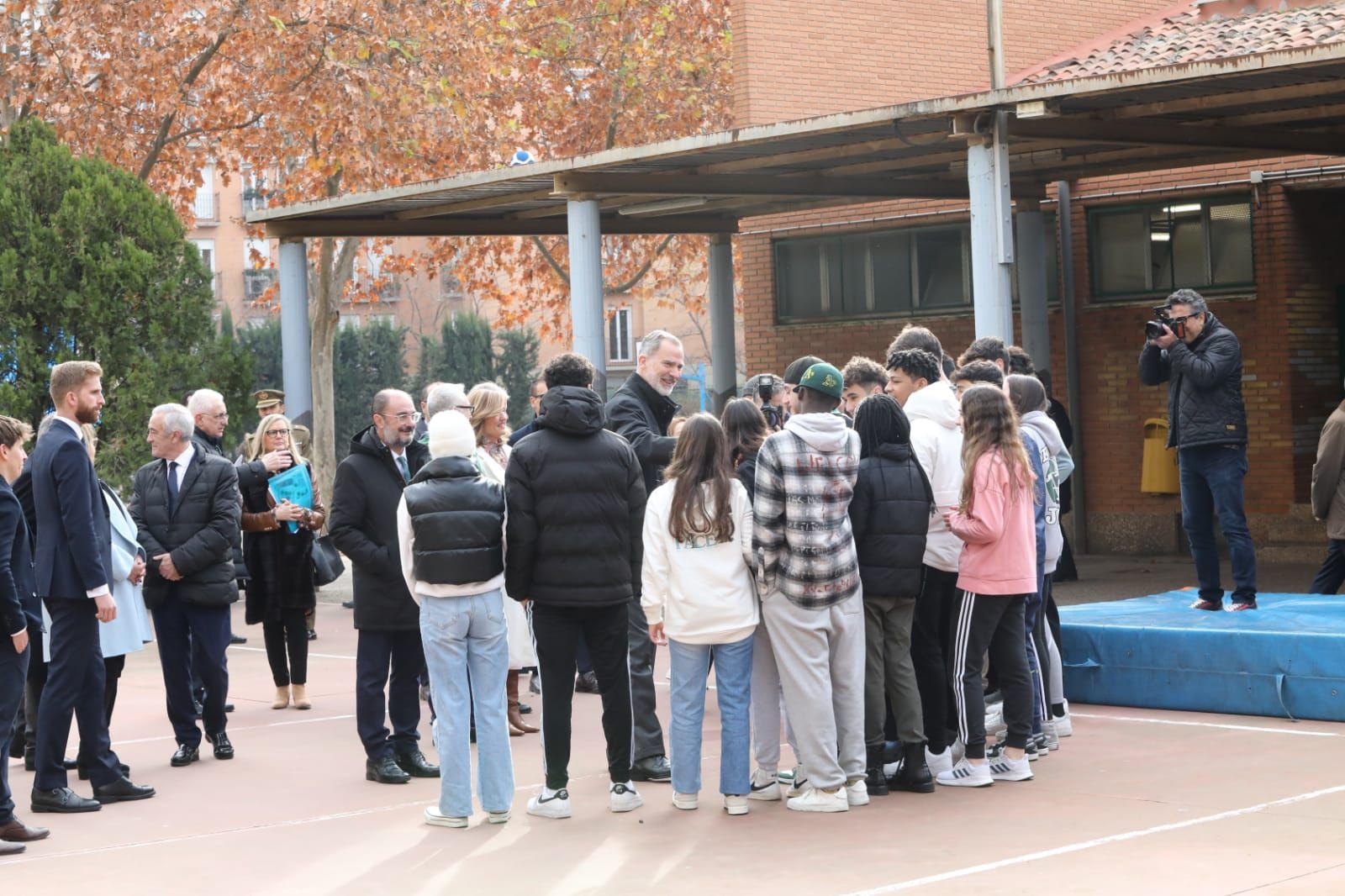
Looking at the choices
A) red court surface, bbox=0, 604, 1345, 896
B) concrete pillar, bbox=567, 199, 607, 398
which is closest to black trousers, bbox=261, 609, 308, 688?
red court surface, bbox=0, 604, 1345, 896

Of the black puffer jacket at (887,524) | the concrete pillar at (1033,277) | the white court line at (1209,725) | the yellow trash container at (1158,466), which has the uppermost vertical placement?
the concrete pillar at (1033,277)

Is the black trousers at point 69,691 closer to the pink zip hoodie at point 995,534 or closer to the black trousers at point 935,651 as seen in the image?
the black trousers at point 935,651

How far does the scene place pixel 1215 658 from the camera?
9562 millimetres

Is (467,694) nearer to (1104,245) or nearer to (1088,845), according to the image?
(1088,845)

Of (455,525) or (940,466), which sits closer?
(455,525)

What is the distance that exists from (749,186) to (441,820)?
9.76 m

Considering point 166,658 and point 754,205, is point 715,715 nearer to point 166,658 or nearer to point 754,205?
point 166,658

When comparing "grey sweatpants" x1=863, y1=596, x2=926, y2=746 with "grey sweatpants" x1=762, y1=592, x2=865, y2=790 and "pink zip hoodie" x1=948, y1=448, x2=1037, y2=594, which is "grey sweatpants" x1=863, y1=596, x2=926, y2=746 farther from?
"pink zip hoodie" x1=948, y1=448, x2=1037, y2=594

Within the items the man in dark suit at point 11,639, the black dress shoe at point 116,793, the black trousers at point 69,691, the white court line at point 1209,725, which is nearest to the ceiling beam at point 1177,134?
the white court line at point 1209,725

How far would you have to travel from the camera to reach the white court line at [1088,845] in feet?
20.1

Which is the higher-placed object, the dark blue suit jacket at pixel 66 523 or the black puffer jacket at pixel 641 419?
the black puffer jacket at pixel 641 419

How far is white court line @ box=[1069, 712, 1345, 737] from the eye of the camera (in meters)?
8.85

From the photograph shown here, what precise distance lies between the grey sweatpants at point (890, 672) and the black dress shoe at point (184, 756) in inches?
144

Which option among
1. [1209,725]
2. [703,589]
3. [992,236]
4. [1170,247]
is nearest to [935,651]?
[703,589]
